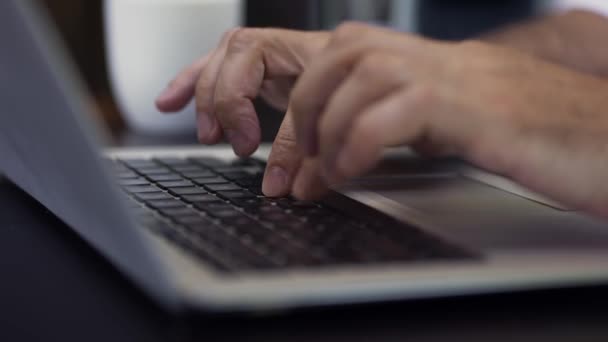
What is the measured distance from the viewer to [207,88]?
0.84 metres

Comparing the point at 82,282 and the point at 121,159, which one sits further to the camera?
the point at 121,159

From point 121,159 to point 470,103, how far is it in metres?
0.43

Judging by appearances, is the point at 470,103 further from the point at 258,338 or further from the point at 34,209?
the point at 34,209

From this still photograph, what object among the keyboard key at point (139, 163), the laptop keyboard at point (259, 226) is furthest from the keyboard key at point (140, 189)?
the keyboard key at point (139, 163)

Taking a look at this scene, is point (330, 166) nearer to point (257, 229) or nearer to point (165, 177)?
point (257, 229)

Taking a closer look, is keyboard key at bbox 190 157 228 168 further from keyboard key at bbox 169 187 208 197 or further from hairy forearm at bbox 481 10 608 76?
hairy forearm at bbox 481 10 608 76

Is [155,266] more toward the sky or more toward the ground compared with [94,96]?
more toward the sky

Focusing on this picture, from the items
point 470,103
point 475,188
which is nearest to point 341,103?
point 470,103

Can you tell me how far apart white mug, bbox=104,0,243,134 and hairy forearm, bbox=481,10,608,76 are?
1.22ft

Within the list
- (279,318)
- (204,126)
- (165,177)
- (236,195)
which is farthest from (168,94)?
(279,318)

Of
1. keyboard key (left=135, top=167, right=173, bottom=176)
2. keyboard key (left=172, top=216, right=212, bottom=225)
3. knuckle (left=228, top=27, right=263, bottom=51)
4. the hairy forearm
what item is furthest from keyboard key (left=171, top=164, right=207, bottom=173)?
the hairy forearm

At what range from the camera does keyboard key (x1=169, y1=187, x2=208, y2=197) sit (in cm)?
65

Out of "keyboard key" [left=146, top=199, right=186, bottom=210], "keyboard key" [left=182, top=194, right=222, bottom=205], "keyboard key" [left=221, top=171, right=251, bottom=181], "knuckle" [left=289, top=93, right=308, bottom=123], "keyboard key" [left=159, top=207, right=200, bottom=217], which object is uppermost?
"knuckle" [left=289, top=93, right=308, bottom=123]

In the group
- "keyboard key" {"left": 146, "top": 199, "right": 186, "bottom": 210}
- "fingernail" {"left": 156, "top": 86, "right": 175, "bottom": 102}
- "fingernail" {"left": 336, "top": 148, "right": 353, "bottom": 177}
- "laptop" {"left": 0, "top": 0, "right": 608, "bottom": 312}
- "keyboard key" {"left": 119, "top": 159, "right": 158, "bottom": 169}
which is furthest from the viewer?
"fingernail" {"left": 156, "top": 86, "right": 175, "bottom": 102}
